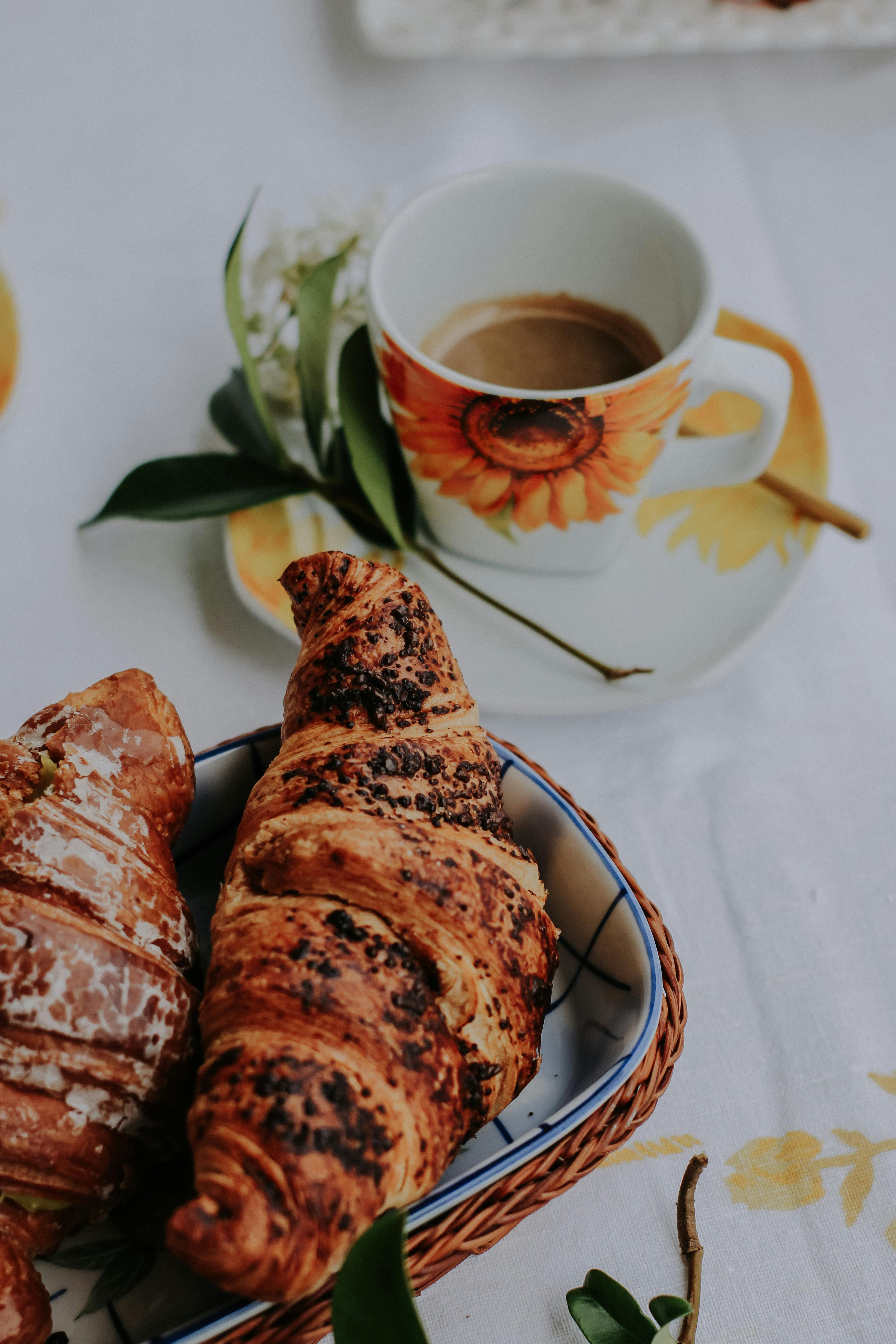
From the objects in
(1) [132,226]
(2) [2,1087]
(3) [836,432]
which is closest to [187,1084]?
(2) [2,1087]

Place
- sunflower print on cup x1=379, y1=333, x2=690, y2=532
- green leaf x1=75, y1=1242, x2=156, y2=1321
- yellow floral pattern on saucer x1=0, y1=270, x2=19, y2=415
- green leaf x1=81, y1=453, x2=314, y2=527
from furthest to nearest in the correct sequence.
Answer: yellow floral pattern on saucer x1=0, y1=270, x2=19, y2=415 → green leaf x1=81, y1=453, x2=314, y2=527 → sunflower print on cup x1=379, y1=333, x2=690, y2=532 → green leaf x1=75, y1=1242, x2=156, y2=1321

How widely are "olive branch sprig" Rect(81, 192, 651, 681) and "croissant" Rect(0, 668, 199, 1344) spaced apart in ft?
1.27

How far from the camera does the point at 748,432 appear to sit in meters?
0.98

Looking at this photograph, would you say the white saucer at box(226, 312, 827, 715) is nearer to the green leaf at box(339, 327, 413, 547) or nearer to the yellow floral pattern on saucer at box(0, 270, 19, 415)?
the green leaf at box(339, 327, 413, 547)

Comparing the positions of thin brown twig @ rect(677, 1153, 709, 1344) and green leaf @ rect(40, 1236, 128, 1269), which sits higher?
green leaf @ rect(40, 1236, 128, 1269)

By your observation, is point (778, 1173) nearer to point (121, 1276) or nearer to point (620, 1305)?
point (620, 1305)

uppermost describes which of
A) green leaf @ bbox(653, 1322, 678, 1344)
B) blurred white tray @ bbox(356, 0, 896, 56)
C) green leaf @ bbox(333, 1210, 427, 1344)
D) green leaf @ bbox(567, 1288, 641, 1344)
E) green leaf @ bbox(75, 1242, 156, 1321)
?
blurred white tray @ bbox(356, 0, 896, 56)

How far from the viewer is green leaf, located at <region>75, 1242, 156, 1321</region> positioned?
22.6 inches

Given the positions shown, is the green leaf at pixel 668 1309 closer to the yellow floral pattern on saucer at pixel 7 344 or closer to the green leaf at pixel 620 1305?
the green leaf at pixel 620 1305

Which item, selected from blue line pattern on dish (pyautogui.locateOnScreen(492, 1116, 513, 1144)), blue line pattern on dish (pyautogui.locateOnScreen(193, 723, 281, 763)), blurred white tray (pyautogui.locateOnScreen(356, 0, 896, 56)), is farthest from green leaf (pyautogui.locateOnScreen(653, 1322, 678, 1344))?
blurred white tray (pyautogui.locateOnScreen(356, 0, 896, 56))

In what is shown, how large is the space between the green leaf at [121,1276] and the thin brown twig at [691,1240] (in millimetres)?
315

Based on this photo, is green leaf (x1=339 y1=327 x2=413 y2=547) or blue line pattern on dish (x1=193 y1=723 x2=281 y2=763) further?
green leaf (x1=339 y1=327 x2=413 y2=547)

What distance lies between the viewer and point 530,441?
34.9 inches

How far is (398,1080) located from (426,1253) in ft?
0.29
